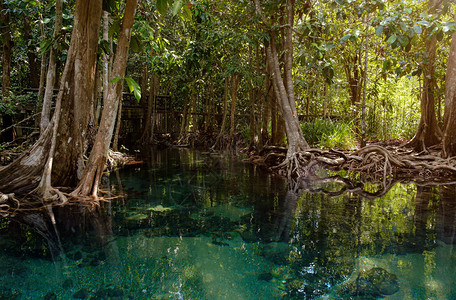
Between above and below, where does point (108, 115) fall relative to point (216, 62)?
below

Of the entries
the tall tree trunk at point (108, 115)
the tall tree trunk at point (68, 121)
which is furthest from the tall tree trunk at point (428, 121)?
the tall tree trunk at point (68, 121)

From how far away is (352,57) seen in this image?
13484 millimetres

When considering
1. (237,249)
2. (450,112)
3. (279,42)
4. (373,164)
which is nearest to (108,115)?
(237,249)

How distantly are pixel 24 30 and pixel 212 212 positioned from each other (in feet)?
33.8

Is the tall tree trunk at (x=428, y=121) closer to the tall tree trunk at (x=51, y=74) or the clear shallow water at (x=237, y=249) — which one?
the clear shallow water at (x=237, y=249)

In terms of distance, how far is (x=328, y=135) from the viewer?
1034 centimetres

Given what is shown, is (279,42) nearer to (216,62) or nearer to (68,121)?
(216,62)

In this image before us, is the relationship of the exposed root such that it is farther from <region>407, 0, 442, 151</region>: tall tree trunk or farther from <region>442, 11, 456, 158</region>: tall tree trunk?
<region>407, 0, 442, 151</region>: tall tree trunk

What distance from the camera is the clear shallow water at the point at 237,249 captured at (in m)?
2.53

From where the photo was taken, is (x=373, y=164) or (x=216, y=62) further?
(x=216, y=62)

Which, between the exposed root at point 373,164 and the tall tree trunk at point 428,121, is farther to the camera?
the tall tree trunk at point 428,121

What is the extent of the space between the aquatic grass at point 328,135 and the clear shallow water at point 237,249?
4714 millimetres

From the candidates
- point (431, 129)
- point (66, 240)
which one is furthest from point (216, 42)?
point (431, 129)

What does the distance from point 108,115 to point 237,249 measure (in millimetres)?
2982
